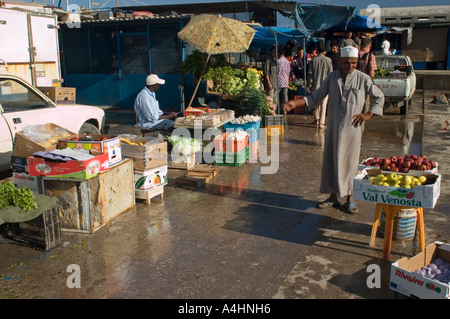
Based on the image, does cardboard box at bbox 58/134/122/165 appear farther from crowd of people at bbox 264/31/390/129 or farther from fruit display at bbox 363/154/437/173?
crowd of people at bbox 264/31/390/129

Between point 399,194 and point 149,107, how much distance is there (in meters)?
5.16

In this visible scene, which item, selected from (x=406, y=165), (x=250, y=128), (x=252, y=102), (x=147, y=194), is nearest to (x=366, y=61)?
(x=252, y=102)

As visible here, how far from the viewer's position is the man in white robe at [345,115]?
5.79 metres

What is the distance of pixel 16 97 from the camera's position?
7637mm

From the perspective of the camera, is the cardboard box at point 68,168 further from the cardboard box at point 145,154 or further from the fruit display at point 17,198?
the cardboard box at point 145,154

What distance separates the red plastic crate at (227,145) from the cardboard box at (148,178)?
2.04 metres

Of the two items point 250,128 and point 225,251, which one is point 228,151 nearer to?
point 250,128

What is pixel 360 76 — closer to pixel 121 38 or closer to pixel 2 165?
pixel 2 165

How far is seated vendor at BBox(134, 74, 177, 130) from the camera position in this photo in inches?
328

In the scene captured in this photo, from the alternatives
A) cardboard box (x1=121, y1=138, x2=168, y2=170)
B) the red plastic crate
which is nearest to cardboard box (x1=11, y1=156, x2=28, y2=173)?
cardboard box (x1=121, y1=138, x2=168, y2=170)
